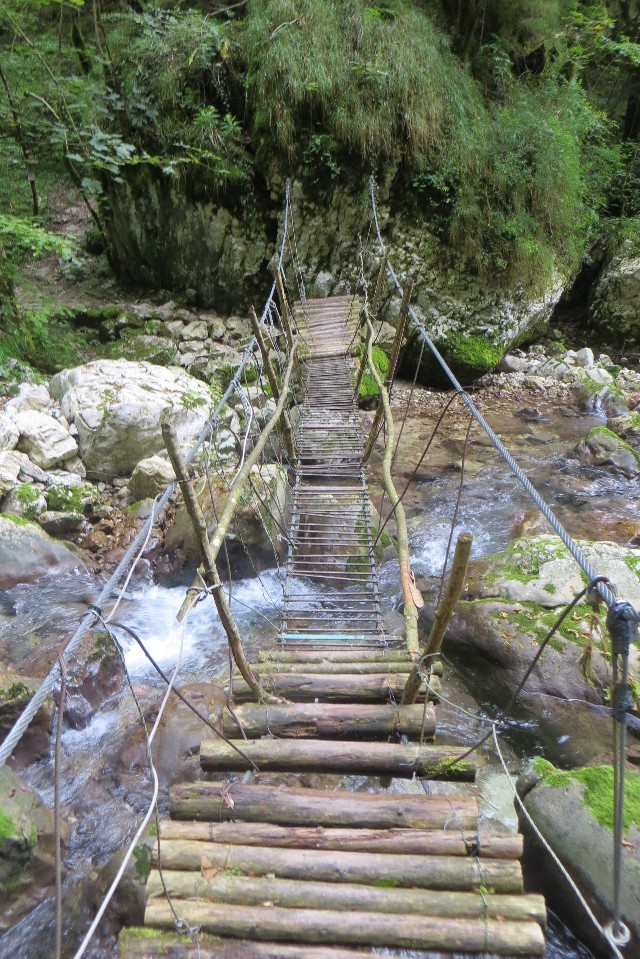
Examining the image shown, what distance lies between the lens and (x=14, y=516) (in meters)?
3.72

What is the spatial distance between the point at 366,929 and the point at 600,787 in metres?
1.09

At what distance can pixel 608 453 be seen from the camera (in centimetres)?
502

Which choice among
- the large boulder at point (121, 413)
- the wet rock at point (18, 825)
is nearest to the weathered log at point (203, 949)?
the wet rock at point (18, 825)

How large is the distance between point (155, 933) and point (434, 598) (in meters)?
2.56

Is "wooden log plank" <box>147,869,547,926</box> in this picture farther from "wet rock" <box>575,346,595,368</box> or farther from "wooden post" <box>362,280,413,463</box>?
"wet rock" <box>575,346,595,368</box>

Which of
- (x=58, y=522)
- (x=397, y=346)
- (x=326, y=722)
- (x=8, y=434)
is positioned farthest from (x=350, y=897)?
(x=8, y=434)

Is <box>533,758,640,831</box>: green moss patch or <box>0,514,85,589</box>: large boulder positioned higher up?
<box>533,758,640,831</box>: green moss patch

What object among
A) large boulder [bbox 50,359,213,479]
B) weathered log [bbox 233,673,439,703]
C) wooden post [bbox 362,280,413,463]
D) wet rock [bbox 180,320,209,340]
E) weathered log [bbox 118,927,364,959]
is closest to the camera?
weathered log [bbox 118,927,364,959]

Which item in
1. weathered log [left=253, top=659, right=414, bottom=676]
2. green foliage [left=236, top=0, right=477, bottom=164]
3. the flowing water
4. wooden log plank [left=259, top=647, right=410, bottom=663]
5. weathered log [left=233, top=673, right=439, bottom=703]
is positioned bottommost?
the flowing water

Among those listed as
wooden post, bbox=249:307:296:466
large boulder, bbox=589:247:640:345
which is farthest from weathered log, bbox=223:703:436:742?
large boulder, bbox=589:247:640:345

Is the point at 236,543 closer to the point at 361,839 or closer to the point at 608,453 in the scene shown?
the point at 361,839

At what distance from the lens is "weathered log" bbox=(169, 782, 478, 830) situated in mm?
1347

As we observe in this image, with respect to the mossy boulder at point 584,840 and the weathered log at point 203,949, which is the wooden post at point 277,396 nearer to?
the mossy boulder at point 584,840

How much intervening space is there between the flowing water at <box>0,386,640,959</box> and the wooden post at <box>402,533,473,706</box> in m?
0.65
